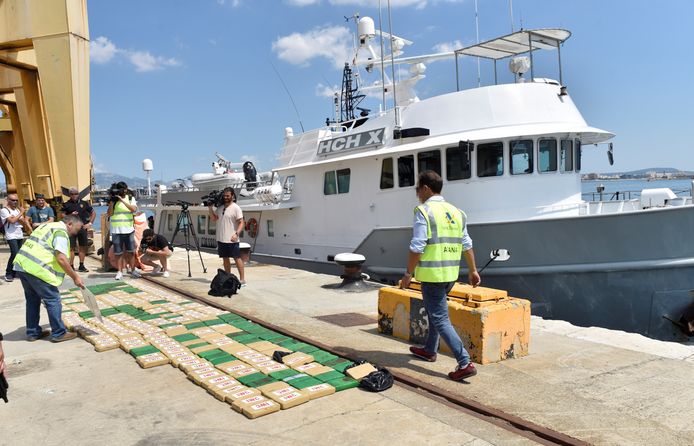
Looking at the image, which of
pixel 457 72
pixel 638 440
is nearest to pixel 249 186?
pixel 457 72

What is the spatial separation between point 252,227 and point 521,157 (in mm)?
7176

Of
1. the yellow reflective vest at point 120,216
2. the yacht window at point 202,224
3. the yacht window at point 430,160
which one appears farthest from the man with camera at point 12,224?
the yacht window at point 430,160

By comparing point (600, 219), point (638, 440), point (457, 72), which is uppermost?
point (457, 72)

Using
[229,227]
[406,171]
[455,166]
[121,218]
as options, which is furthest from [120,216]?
[455,166]

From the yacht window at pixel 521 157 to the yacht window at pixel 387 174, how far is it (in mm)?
2173

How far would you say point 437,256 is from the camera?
12.9 ft

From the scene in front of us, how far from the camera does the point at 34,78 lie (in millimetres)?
15508

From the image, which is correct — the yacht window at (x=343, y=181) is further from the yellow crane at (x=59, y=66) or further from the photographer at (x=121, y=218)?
the yellow crane at (x=59, y=66)

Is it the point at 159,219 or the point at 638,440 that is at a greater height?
the point at 159,219

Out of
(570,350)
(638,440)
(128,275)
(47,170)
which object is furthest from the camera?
(47,170)

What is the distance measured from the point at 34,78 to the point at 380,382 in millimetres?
16192

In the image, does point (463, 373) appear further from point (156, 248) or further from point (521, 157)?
point (156, 248)

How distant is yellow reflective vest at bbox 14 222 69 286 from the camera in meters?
4.87

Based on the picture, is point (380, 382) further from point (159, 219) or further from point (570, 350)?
point (159, 219)
